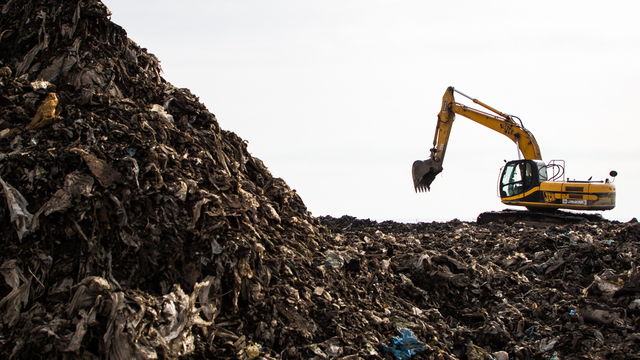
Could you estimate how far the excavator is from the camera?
14.2 meters

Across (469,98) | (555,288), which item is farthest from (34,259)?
(469,98)

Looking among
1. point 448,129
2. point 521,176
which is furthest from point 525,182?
point 448,129

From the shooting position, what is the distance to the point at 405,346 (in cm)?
500

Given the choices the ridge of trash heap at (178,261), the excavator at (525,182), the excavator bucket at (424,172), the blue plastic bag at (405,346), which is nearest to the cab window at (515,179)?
the excavator at (525,182)

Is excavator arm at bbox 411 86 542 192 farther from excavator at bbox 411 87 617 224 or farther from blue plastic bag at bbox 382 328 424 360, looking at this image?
blue plastic bag at bbox 382 328 424 360

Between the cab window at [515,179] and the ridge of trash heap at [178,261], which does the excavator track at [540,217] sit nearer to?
the cab window at [515,179]

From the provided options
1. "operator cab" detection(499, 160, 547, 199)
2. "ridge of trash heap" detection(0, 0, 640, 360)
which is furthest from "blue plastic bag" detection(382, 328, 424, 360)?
"operator cab" detection(499, 160, 547, 199)

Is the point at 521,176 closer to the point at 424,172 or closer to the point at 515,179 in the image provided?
the point at 515,179

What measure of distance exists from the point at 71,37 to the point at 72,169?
8.71 ft

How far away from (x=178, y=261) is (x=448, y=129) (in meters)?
13.3

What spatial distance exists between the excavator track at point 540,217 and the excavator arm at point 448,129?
198cm

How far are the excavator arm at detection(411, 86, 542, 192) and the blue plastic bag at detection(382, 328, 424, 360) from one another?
452 inches

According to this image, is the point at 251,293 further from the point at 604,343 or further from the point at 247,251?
the point at 604,343

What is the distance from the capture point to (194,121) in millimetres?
6758
